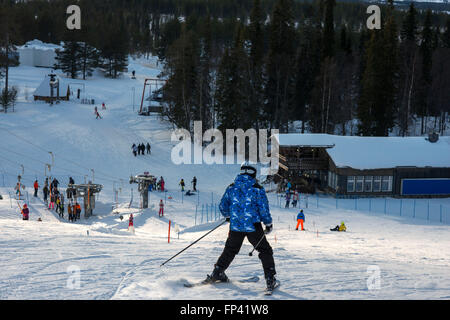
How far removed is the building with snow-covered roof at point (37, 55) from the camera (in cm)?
6988

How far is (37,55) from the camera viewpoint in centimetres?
7038

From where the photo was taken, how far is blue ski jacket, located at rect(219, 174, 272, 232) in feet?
21.3

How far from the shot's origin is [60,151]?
33.0 meters

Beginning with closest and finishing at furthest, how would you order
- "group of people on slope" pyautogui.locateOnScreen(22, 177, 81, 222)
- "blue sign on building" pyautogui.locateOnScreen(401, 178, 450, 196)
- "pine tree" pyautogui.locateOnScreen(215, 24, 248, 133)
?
"group of people on slope" pyautogui.locateOnScreen(22, 177, 81, 222) → "blue sign on building" pyautogui.locateOnScreen(401, 178, 450, 196) → "pine tree" pyautogui.locateOnScreen(215, 24, 248, 133)

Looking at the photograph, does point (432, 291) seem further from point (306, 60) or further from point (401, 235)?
point (306, 60)

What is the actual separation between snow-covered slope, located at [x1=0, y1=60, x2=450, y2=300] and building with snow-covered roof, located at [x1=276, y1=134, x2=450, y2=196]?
2.25 meters

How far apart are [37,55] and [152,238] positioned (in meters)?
65.2

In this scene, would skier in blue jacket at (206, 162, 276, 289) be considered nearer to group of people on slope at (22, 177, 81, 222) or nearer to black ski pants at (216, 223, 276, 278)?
black ski pants at (216, 223, 276, 278)

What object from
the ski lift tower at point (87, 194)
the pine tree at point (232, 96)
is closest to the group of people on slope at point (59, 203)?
the ski lift tower at point (87, 194)

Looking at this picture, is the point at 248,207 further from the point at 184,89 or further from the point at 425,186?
the point at 184,89

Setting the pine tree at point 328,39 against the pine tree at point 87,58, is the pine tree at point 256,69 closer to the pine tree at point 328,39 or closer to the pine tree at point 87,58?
the pine tree at point 328,39

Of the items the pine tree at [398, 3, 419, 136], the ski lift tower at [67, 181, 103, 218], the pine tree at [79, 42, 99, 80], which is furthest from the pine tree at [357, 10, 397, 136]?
the pine tree at [79, 42, 99, 80]

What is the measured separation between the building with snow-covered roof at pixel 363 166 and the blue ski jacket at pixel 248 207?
834 inches
